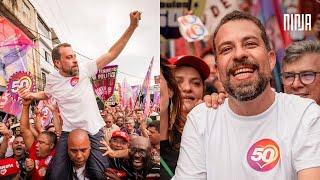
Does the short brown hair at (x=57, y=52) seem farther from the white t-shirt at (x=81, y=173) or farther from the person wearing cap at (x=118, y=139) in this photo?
the white t-shirt at (x=81, y=173)

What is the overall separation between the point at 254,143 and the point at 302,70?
1.27 meters

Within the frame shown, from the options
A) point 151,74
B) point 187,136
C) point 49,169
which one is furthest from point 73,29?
point 187,136

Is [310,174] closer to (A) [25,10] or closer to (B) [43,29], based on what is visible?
(B) [43,29]

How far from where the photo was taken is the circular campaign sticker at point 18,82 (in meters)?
3.03

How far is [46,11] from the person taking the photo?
10.0 ft

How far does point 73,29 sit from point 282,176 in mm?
1906

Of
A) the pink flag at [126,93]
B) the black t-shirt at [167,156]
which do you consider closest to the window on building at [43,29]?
the pink flag at [126,93]

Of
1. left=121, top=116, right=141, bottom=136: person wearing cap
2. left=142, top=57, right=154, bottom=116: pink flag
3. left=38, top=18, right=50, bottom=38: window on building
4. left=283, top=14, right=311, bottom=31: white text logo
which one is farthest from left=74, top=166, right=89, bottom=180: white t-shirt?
left=283, top=14, right=311, bottom=31: white text logo

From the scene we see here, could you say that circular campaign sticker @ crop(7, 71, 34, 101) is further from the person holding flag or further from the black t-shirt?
the black t-shirt

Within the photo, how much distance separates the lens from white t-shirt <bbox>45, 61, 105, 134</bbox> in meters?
3.04

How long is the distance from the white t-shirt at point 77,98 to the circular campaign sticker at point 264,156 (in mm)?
1490

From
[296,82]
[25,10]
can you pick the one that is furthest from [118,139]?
[296,82]

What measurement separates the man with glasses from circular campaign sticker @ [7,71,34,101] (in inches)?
71.3

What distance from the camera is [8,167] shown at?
304cm
